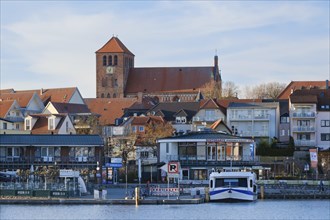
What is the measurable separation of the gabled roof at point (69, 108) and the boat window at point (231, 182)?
6244 cm

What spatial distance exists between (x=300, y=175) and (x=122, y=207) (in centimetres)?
3710

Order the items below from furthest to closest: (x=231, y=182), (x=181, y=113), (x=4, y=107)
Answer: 1. (x=181, y=113)
2. (x=4, y=107)
3. (x=231, y=182)

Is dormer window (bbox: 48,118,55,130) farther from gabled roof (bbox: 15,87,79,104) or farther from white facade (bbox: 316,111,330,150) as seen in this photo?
gabled roof (bbox: 15,87,79,104)

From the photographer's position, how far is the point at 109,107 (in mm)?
149375

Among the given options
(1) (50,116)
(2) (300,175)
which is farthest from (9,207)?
(1) (50,116)

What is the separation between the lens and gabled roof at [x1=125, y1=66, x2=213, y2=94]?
18600cm

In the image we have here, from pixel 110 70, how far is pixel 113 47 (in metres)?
4.79

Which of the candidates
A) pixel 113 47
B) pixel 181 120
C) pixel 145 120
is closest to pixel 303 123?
pixel 181 120

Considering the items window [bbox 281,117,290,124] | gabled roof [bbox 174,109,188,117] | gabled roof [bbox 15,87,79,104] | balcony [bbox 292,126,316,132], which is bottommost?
balcony [bbox 292,126,316,132]

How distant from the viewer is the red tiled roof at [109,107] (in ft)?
465

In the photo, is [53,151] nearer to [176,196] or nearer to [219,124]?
[176,196]

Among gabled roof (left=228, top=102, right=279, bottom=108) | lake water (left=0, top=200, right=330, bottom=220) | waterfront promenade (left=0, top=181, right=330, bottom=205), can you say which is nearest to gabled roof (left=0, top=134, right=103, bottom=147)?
waterfront promenade (left=0, top=181, right=330, bottom=205)

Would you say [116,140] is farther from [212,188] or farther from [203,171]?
[212,188]

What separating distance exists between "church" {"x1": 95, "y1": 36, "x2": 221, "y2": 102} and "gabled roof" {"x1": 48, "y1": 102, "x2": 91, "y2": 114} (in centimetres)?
4227
